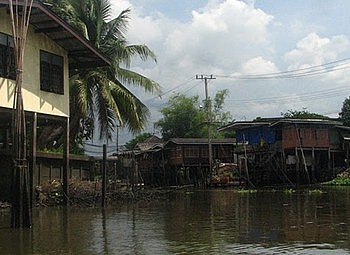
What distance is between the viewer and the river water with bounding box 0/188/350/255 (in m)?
10.7

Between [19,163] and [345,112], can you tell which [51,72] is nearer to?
[19,163]

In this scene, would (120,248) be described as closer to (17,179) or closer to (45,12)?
(17,179)

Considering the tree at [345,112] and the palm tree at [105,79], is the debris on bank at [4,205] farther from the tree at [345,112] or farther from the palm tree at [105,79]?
the tree at [345,112]

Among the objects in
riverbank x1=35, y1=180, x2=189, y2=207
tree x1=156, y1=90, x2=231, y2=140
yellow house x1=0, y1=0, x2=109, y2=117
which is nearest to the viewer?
yellow house x1=0, y1=0, x2=109, y2=117

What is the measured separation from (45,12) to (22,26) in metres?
5.89

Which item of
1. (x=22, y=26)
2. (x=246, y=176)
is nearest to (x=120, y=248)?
(x=22, y=26)

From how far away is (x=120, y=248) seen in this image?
10.9 metres

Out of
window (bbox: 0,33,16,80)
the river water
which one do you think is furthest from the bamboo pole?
window (bbox: 0,33,16,80)

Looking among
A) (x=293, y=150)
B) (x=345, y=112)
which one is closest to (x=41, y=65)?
(x=293, y=150)

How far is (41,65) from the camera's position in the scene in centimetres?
2094

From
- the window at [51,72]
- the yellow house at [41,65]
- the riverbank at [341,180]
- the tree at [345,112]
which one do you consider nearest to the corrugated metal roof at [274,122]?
the riverbank at [341,180]

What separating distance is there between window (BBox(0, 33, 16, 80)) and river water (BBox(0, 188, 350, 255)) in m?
4.67

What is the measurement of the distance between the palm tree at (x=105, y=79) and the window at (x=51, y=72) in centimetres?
548

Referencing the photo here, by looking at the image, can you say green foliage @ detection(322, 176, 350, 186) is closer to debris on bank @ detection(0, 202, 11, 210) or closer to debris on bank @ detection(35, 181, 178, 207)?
debris on bank @ detection(35, 181, 178, 207)
